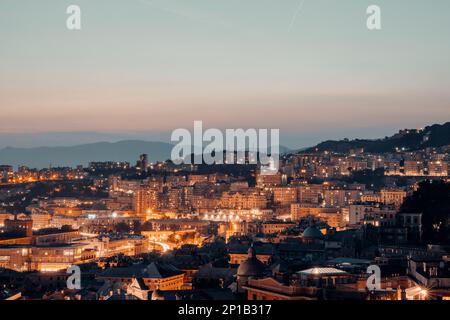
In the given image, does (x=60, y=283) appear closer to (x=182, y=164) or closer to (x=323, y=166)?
(x=323, y=166)

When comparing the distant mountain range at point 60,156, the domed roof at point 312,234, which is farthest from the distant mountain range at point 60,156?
the domed roof at point 312,234

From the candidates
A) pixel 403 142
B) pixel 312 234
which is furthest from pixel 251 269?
pixel 403 142

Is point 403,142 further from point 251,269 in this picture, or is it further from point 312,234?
point 251,269

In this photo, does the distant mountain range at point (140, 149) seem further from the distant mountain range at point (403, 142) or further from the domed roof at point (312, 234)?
the domed roof at point (312, 234)

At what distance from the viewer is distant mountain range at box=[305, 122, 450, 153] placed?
206 feet

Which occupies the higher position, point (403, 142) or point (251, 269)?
point (403, 142)

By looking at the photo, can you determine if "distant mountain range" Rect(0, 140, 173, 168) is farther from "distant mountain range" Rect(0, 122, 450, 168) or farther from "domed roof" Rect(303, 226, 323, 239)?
"domed roof" Rect(303, 226, 323, 239)

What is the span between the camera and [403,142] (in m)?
66.2

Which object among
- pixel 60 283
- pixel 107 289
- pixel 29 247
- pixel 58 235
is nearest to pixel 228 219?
pixel 58 235

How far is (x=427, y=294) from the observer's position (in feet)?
51.8

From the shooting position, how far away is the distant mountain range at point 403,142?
62.7m

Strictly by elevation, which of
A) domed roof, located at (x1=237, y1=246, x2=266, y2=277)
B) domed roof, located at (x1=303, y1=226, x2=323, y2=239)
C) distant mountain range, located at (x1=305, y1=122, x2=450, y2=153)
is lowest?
domed roof, located at (x1=237, y1=246, x2=266, y2=277)

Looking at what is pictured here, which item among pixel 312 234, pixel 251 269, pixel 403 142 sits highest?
pixel 403 142

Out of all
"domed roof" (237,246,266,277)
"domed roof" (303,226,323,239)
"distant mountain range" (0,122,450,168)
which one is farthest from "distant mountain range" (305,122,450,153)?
"domed roof" (237,246,266,277)
